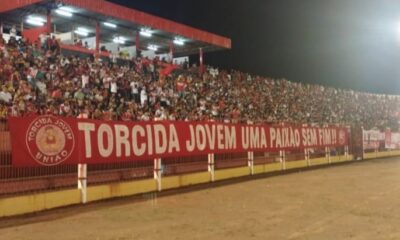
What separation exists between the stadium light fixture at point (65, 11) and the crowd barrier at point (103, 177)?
528 inches

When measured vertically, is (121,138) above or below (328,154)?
above

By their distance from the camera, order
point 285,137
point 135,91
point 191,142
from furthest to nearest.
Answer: point 135,91 → point 285,137 → point 191,142

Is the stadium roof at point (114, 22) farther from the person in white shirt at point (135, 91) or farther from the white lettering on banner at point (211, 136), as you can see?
the white lettering on banner at point (211, 136)

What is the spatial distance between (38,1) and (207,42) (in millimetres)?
14259

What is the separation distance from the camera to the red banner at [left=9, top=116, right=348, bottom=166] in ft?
33.0

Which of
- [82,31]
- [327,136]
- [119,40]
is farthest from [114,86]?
[119,40]

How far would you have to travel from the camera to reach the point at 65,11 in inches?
1034

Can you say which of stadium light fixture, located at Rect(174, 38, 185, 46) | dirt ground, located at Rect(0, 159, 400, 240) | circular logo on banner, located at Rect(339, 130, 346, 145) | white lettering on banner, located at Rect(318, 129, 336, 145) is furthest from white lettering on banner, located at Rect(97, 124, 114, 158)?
stadium light fixture, located at Rect(174, 38, 185, 46)

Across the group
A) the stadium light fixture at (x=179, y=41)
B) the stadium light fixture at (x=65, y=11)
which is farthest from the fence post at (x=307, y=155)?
the stadium light fixture at (x=179, y=41)

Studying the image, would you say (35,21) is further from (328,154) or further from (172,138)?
(328,154)

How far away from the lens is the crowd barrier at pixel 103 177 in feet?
32.7

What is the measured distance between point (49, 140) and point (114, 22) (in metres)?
20.0

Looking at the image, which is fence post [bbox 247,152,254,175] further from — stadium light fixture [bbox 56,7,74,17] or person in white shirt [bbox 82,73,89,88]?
stadium light fixture [bbox 56,7,74,17]

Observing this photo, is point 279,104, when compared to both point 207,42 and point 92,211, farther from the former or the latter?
point 92,211
